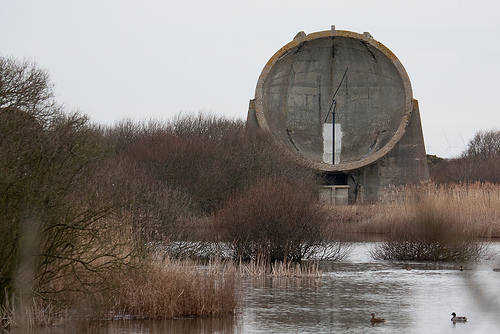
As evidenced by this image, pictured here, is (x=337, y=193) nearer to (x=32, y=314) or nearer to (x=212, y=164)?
(x=212, y=164)

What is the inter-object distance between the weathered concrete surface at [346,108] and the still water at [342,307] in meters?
23.7

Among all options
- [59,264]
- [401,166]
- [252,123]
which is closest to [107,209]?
[59,264]

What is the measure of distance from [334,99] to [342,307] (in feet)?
107

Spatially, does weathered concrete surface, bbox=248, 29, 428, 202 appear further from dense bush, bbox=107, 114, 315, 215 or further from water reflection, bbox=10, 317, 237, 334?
water reflection, bbox=10, 317, 237, 334

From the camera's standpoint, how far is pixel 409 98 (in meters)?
40.6

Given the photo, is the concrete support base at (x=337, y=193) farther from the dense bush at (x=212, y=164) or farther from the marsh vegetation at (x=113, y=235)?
the marsh vegetation at (x=113, y=235)

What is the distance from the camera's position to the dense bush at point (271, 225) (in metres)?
18.6

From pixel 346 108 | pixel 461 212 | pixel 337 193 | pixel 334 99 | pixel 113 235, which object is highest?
pixel 334 99

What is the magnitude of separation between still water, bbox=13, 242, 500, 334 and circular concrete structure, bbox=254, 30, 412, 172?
25161 mm

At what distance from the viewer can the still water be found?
32.8 ft

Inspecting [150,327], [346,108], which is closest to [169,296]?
[150,327]

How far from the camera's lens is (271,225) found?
1866cm

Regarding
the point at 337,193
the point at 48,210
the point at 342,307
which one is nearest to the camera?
the point at 48,210

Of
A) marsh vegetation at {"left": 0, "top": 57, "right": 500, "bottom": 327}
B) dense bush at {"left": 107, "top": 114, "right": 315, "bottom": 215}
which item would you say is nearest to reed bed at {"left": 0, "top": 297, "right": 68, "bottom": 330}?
marsh vegetation at {"left": 0, "top": 57, "right": 500, "bottom": 327}
